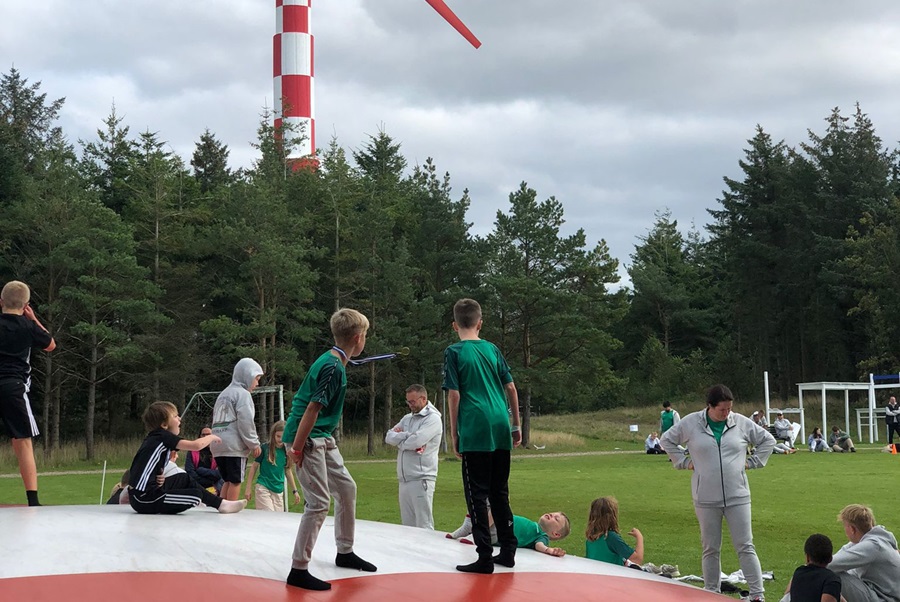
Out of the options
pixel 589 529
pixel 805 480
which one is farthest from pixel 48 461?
pixel 589 529

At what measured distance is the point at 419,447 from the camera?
1057cm

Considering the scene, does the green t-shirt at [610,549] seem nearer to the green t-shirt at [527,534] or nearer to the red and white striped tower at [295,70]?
the green t-shirt at [527,534]

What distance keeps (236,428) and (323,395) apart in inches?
166

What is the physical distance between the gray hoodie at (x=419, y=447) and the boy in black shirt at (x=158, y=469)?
10.1ft

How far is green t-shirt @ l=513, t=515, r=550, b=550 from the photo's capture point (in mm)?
8180

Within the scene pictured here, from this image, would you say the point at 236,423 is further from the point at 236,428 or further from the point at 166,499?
the point at 166,499

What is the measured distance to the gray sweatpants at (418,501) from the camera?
10625 mm

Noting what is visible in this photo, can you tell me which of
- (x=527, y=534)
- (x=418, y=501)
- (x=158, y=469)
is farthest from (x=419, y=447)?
(x=158, y=469)

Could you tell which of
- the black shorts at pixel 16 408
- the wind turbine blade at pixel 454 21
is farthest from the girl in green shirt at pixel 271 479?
the wind turbine blade at pixel 454 21

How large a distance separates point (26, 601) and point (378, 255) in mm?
42862

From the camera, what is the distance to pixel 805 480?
2330cm

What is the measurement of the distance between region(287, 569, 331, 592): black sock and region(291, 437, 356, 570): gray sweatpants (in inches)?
1.4

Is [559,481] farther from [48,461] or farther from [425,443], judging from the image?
[48,461]

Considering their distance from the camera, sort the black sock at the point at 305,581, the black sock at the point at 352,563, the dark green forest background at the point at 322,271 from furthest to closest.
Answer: the dark green forest background at the point at 322,271 → the black sock at the point at 352,563 → the black sock at the point at 305,581
